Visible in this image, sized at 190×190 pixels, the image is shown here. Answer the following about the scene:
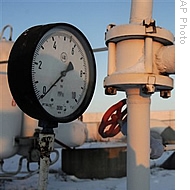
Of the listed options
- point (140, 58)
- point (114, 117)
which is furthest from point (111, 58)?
point (114, 117)

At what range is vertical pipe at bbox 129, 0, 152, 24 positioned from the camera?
137 cm

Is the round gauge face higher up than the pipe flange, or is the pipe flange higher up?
the pipe flange

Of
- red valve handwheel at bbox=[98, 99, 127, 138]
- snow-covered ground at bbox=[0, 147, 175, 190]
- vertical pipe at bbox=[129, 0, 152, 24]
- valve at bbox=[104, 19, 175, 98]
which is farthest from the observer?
snow-covered ground at bbox=[0, 147, 175, 190]

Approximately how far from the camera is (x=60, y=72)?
106 centimetres

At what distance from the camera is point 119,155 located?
13.1 feet

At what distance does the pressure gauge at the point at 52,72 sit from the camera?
949 millimetres

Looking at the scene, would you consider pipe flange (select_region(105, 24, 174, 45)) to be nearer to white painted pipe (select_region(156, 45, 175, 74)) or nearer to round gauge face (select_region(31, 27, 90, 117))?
white painted pipe (select_region(156, 45, 175, 74))

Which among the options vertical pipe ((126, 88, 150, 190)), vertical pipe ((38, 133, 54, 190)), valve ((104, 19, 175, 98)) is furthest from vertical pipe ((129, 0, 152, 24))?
vertical pipe ((38, 133, 54, 190))

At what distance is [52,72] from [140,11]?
538 millimetres

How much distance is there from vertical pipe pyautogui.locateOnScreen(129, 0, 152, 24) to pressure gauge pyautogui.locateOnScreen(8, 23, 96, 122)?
0.33 metres

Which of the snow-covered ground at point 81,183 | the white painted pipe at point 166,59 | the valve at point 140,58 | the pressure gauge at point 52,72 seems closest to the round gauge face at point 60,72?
the pressure gauge at point 52,72

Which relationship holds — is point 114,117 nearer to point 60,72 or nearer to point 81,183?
point 60,72

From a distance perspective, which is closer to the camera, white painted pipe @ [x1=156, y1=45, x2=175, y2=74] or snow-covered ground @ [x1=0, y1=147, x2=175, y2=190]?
white painted pipe @ [x1=156, y1=45, x2=175, y2=74]
